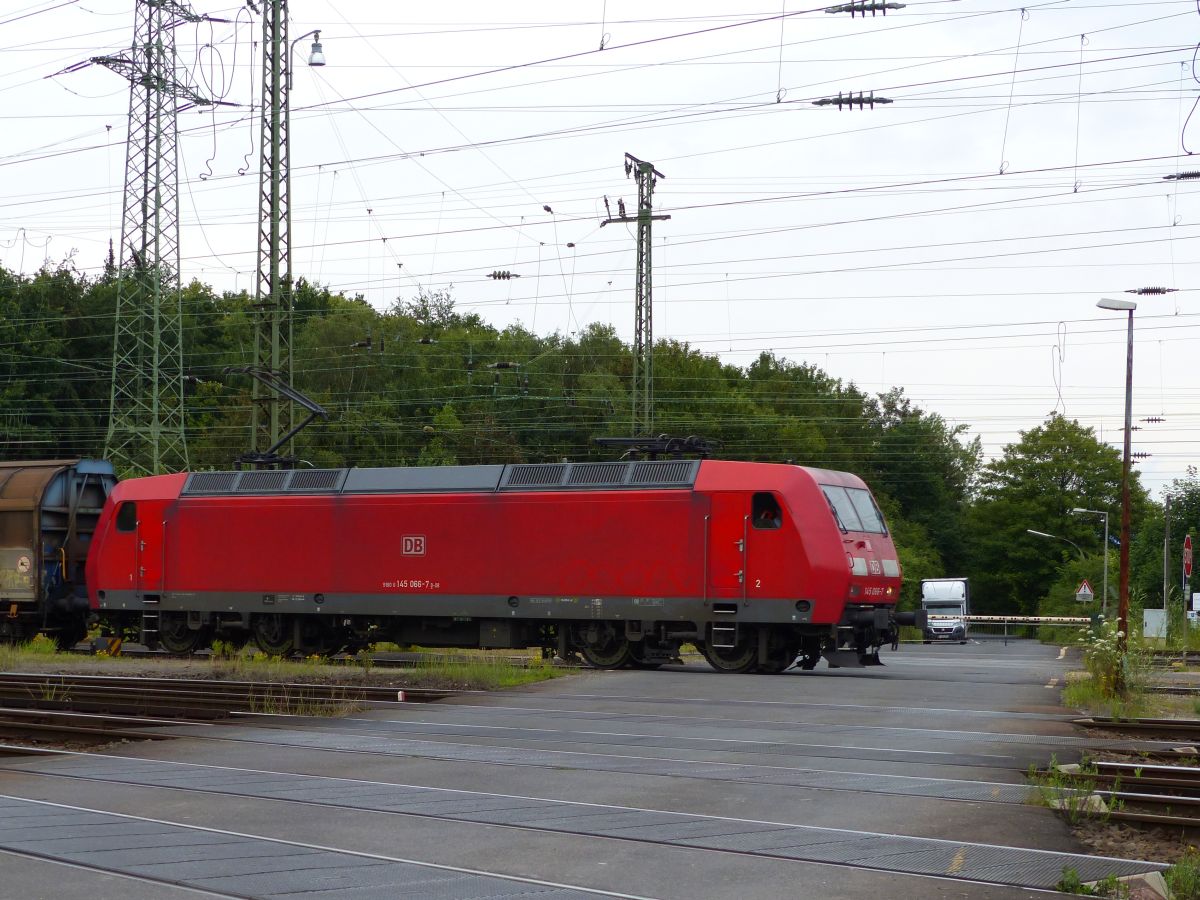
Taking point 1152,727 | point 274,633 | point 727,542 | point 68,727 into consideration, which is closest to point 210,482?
point 274,633

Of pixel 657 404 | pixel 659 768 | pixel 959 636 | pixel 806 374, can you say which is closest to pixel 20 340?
pixel 657 404

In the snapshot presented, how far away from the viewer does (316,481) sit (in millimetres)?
26750

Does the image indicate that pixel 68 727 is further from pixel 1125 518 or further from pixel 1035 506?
pixel 1035 506

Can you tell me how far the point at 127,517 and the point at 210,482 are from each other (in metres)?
1.98

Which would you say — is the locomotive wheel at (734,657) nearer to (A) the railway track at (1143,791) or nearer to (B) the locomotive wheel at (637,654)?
(B) the locomotive wheel at (637,654)

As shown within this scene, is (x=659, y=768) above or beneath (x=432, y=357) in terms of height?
beneath

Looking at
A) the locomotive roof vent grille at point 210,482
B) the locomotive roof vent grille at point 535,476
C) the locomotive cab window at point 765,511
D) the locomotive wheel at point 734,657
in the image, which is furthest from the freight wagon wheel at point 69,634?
the locomotive cab window at point 765,511

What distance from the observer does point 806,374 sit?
305 ft

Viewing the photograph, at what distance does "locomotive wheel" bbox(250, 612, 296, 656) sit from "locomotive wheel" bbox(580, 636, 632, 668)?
6.38m

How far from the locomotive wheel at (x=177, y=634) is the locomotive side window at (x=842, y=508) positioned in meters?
13.0

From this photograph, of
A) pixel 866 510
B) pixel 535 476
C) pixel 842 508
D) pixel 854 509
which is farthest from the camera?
pixel 535 476

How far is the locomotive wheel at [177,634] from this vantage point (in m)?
28.2

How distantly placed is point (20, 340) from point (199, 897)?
204 feet

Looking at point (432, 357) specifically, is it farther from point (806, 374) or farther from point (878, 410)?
point (878, 410)
